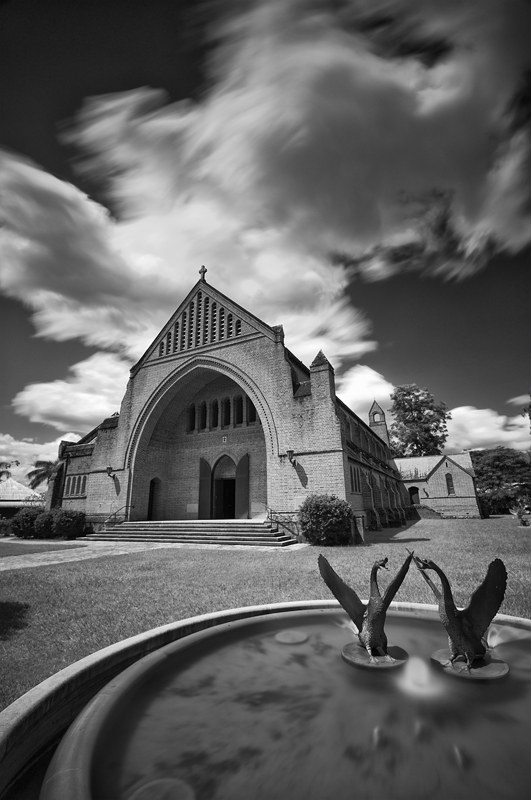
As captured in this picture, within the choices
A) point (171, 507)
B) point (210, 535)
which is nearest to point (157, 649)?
point (210, 535)

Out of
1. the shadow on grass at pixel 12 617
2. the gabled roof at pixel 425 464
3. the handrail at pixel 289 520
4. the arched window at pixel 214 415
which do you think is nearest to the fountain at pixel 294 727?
the shadow on grass at pixel 12 617

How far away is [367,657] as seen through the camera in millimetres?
3137

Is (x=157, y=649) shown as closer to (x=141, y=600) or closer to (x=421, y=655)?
(x=421, y=655)

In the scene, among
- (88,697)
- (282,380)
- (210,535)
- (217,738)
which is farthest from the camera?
(282,380)

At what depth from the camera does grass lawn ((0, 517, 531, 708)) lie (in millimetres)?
4328

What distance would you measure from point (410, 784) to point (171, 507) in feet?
78.6

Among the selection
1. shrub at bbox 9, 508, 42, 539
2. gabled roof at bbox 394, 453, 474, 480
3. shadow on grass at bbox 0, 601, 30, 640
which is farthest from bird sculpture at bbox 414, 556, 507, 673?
gabled roof at bbox 394, 453, 474, 480

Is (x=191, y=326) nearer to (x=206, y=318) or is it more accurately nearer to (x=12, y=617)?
(x=206, y=318)

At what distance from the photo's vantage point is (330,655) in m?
3.31

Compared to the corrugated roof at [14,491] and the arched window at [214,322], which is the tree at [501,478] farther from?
the corrugated roof at [14,491]

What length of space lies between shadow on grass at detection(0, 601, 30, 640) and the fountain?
119 inches

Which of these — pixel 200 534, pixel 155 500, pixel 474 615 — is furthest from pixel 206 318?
pixel 474 615

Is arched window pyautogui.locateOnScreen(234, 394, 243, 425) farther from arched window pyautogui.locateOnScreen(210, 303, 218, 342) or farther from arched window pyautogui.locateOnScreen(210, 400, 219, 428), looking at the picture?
arched window pyautogui.locateOnScreen(210, 303, 218, 342)

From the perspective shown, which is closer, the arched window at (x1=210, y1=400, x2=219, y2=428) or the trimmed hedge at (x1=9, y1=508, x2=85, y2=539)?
the trimmed hedge at (x1=9, y1=508, x2=85, y2=539)
